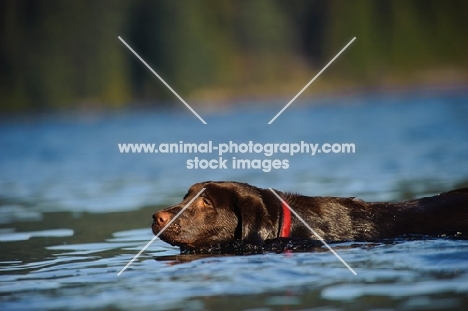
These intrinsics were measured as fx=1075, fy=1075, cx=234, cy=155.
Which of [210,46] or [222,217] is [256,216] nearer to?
[222,217]

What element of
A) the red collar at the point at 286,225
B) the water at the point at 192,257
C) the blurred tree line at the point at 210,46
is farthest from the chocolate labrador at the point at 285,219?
the blurred tree line at the point at 210,46

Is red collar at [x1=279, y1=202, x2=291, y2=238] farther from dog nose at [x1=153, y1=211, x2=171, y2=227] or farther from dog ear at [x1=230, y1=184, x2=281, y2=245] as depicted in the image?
dog nose at [x1=153, y1=211, x2=171, y2=227]

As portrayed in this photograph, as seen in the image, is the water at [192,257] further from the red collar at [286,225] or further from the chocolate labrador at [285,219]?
the red collar at [286,225]

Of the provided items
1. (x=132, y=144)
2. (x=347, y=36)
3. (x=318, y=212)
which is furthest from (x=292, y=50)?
(x=318, y=212)

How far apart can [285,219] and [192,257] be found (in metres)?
0.99

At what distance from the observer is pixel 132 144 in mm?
38719

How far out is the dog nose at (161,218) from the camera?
415 inches

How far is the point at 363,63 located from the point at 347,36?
7.63 m

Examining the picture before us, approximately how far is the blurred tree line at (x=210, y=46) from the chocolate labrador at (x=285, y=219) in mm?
79276

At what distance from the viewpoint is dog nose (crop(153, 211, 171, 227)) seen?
10.5 meters

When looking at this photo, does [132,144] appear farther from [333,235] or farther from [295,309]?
[295,309]

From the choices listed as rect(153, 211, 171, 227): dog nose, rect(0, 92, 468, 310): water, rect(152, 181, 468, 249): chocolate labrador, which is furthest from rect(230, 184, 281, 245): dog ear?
rect(153, 211, 171, 227): dog nose

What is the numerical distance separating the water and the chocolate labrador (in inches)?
10.6

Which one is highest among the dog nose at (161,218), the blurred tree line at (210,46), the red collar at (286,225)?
the blurred tree line at (210,46)
